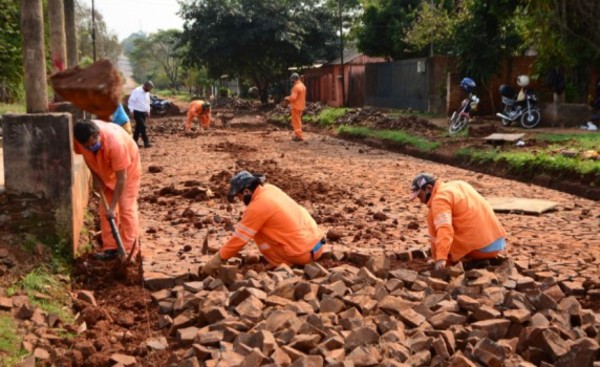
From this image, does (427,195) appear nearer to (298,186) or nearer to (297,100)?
(298,186)

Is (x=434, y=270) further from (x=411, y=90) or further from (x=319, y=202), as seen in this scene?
(x=411, y=90)

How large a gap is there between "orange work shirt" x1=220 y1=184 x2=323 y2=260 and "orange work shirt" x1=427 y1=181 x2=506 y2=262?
1024mm

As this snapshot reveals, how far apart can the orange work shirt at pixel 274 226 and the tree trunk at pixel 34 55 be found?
250 centimetres

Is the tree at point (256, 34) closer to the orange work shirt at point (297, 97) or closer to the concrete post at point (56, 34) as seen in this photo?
the orange work shirt at point (297, 97)

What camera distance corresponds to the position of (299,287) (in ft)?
15.4

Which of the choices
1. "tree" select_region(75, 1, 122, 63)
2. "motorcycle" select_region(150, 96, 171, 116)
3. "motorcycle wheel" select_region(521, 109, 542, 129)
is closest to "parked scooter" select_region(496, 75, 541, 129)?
"motorcycle wheel" select_region(521, 109, 542, 129)

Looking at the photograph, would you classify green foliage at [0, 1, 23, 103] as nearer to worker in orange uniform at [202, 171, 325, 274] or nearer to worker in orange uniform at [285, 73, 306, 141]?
worker in orange uniform at [285, 73, 306, 141]

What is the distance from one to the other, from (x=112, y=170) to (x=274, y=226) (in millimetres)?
1683

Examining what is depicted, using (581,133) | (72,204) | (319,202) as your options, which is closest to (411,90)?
(581,133)

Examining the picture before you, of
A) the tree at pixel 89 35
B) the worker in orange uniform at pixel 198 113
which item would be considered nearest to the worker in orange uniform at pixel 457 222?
the worker in orange uniform at pixel 198 113

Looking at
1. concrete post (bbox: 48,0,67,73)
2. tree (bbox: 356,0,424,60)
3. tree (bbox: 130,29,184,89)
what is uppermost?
tree (bbox: 130,29,184,89)

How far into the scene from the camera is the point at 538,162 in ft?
35.9

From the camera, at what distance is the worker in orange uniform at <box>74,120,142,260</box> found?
5746mm

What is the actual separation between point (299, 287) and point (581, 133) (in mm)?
11124
